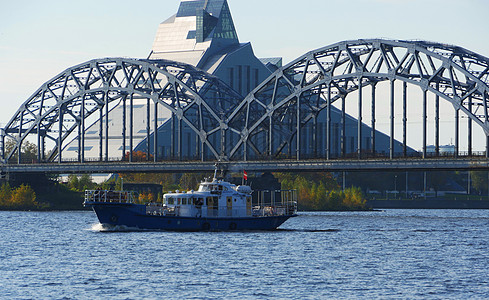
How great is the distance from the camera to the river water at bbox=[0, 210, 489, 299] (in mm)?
61719

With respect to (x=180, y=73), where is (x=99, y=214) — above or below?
below

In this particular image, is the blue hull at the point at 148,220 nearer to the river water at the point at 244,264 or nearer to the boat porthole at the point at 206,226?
the boat porthole at the point at 206,226

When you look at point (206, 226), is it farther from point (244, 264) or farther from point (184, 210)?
point (244, 264)

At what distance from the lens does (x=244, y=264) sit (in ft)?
248

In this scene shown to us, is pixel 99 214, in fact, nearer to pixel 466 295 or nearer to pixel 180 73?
pixel 466 295

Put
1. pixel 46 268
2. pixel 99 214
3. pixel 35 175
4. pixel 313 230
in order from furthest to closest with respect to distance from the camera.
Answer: pixel 35 175 < pixel 313 230 < pixel 99 214 < pixel 46 268

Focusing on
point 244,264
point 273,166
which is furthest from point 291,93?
point 244,264

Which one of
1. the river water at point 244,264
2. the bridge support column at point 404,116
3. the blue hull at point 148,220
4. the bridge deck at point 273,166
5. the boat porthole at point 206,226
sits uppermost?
the bridge support column at point 404,116

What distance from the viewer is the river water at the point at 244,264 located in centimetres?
6172

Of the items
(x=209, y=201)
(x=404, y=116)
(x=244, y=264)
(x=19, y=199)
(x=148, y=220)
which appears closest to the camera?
(x=244, y=264)

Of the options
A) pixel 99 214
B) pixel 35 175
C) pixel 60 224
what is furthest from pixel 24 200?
pixel 99 214

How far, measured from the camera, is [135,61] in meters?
178

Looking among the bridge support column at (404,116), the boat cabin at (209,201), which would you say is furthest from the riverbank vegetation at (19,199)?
the boat cabin at (209,201)

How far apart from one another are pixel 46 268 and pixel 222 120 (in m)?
106
